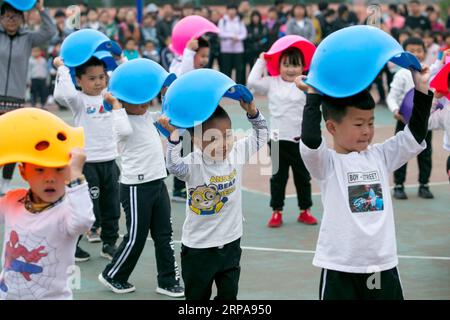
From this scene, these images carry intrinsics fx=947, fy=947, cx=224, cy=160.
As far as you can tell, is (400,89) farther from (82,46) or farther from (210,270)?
(210,270)

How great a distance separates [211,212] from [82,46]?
285cm

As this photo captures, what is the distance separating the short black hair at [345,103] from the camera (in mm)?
5344

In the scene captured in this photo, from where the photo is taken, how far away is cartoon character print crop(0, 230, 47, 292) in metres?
4.96

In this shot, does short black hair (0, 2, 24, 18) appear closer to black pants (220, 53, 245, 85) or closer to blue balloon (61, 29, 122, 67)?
blue balloon (61, 29, 122, 67)

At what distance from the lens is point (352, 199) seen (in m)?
5.39

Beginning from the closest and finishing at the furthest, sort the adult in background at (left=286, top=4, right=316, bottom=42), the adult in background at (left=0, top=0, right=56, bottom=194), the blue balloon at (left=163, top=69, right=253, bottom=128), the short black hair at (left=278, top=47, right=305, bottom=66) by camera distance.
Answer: the blue balloon at (left=163, top=69, right=253, bottom=128)
the short black hair at (left=278, top=47, right=305, bottom=66)
the adult in background at (left=0, top=0, right=56, bottom=194)
the adult in background at (left=286, top=4, right=316, bottom=42)

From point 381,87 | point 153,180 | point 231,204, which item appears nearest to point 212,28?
point 153,180

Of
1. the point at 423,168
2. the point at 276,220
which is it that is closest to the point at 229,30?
the point at 423,168

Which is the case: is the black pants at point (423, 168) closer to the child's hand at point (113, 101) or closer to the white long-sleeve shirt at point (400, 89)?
the white long-sleeve shirt at point (400, 89)

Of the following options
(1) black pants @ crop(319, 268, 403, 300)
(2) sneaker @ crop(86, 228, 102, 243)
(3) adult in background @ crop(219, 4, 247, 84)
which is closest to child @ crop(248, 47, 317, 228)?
(2) sneaker @ crop(86, 228, 102, 243)

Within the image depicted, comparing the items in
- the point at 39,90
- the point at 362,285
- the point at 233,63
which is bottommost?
the point at 39,90

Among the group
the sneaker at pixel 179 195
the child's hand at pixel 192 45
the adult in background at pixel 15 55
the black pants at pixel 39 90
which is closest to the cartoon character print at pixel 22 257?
the child's hand at pixel 192 45

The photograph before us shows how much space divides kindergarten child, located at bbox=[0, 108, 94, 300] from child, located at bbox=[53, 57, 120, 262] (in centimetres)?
352

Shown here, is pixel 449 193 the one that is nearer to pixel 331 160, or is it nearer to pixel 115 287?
pixel 115 287
